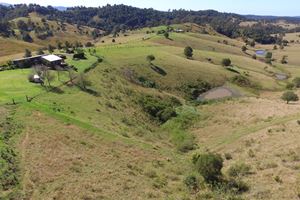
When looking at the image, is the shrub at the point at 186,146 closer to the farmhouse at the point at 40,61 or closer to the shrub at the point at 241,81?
the farmhouse at the point at 40,61

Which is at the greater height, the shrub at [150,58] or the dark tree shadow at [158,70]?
the shrub at [150,58]

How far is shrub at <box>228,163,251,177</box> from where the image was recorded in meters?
35.9

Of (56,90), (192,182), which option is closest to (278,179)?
(192,182)

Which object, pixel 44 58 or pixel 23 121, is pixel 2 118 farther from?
pixel 44 58

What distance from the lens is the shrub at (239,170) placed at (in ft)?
118

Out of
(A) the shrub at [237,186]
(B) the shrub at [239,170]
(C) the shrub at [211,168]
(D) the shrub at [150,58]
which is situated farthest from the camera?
(D) the shrub at [150,58]

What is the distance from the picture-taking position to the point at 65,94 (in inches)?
2388

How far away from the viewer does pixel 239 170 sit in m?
36.3

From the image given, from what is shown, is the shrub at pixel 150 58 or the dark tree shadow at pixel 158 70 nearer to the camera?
the dark tree shadow at pixel 158 70

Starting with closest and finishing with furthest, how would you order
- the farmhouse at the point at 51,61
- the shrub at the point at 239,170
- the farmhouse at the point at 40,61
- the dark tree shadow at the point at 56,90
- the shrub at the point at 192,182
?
the shrub at the point at 192,182
the shrub at the point at 239,170
the dark tree shadow at the point at 56,90
the farmhouse at the point at 51,61
the farmhouse at the point at 40,61

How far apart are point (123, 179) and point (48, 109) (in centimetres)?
2070

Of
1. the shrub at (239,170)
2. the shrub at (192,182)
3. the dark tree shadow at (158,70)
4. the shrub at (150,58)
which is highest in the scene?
the shrub at (239,170)

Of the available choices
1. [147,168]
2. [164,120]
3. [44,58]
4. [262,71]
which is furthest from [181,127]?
[262,71]

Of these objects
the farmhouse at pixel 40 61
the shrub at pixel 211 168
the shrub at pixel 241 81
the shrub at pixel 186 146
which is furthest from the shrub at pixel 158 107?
the shrub at pixel 211 168
